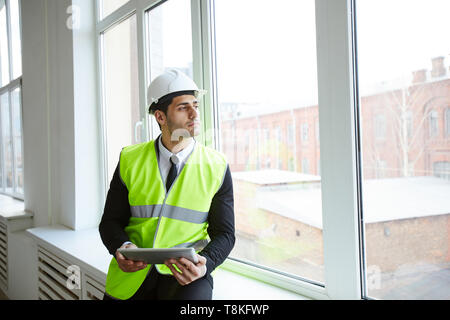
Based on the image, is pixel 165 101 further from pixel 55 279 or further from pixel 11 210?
pixel 11 210

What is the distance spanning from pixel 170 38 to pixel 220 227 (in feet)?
4.87

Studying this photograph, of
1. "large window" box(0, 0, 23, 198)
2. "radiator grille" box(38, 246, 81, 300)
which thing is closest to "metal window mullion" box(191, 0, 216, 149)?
"radiator grille" box(38, 246, 81, 300)

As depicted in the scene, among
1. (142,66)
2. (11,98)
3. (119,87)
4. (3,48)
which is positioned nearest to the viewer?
(142,66)

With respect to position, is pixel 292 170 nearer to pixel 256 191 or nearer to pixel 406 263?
pixel 256 191

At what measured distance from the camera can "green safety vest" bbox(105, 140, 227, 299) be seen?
4.10ft

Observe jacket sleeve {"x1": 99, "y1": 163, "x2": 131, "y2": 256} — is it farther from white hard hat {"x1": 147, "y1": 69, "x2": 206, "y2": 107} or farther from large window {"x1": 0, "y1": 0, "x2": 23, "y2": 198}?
large window {"x1": 0, "y1": 0, "x2": 23, "y2": 198}

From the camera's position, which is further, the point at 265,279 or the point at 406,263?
the point at 265,279

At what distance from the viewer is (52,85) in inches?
124

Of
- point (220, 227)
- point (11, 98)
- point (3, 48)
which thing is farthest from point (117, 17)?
point (3, 48)

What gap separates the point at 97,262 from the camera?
2.00 meters

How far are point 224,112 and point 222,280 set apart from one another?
87 centimetres

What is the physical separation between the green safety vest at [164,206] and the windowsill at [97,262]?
390mm

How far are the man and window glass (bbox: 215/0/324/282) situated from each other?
1.25 feet
